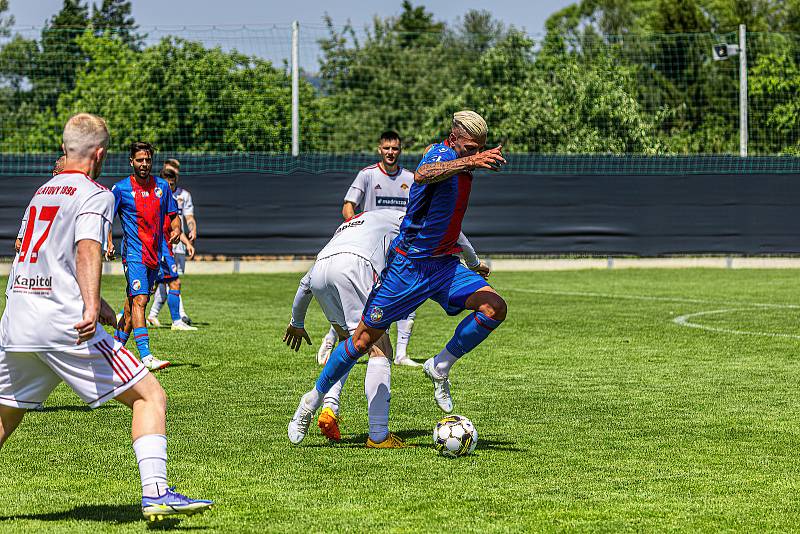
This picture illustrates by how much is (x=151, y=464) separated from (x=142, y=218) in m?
6.52

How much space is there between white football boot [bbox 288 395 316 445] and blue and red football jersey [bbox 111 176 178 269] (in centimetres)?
440

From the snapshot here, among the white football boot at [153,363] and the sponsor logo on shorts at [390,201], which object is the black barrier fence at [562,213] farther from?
the white football boot at [153,363]

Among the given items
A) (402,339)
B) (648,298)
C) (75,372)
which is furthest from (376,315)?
(648,298)

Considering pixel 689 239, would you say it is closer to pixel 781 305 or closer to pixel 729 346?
pixel 781 305

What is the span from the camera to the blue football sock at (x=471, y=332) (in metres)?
7.91

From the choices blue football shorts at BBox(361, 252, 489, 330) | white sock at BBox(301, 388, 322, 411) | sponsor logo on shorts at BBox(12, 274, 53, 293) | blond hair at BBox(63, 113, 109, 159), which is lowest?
white sock at BBox(301, 388, 322, 411)

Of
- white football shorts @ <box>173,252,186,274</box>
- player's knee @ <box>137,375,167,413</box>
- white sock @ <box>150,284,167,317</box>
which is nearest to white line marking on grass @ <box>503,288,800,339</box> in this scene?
white football shorts @ <box>173,252,186,274</box>

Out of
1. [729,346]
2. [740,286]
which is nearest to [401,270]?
[729,346]

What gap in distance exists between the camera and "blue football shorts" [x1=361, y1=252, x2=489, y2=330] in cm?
763

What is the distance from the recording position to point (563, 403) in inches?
378

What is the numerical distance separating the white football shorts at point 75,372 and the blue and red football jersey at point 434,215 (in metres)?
2.45

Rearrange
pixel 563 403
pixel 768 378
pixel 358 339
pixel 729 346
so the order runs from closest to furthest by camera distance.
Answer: pixel 358 339, pixel 563 403, pixel 768 378, pixel 729 346

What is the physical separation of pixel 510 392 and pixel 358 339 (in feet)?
9.32

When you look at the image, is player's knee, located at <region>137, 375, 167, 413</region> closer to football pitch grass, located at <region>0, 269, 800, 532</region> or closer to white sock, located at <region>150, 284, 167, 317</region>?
football pitch grass, located at <region>0, 269, 800, 532</region>
